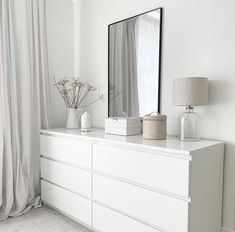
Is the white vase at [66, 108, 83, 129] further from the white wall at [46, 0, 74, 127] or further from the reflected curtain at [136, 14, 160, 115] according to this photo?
the reflected curtain at [136, 14, 160, 115]

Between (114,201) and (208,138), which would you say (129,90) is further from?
(114,201)

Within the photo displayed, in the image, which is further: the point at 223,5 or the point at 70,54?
the point at 70,54

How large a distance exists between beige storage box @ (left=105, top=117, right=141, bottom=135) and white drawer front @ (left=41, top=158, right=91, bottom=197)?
43 cm

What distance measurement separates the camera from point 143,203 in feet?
5.56

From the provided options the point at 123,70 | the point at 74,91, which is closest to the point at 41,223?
the point at 74,91

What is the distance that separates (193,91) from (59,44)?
73.1 inches

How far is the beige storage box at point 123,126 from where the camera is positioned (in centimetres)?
210

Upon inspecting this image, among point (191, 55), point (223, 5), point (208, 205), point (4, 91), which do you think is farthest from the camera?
point (4, 91)

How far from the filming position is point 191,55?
199 cm

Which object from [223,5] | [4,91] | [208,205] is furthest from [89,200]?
[223,5]

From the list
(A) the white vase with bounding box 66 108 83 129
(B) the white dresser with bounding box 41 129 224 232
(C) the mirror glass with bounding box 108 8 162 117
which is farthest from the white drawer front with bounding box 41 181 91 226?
(C) the mirror glass with bounding box 108 8 162 117

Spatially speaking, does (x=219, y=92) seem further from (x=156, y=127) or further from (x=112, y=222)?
(x=112, y=222)

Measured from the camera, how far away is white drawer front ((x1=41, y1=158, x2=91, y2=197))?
2.14 metres

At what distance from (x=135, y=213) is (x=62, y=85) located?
5.78ft
